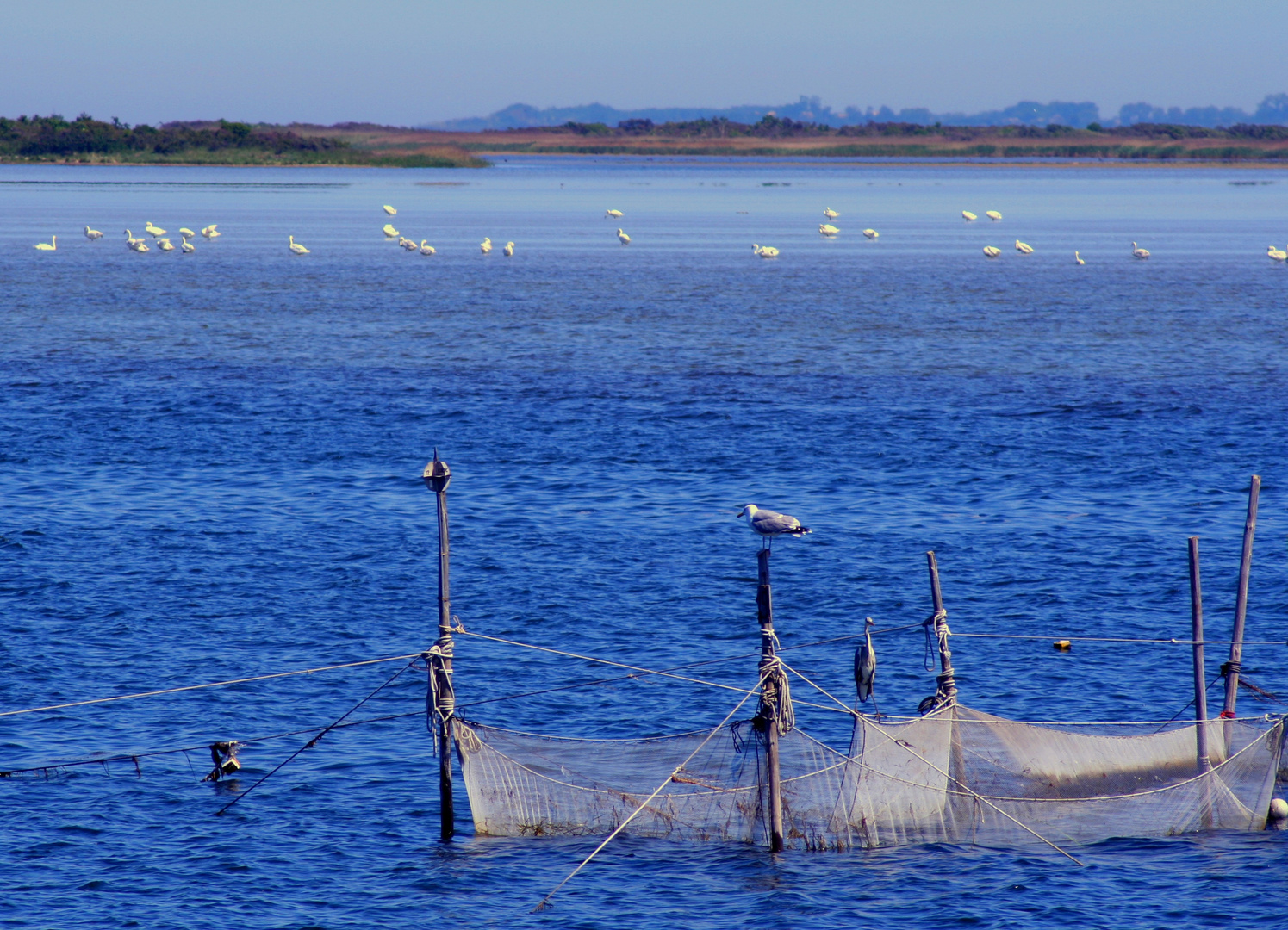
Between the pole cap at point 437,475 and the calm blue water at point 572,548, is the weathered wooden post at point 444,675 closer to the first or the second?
the pole cap at point 437,475

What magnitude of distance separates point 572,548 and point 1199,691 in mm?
14976

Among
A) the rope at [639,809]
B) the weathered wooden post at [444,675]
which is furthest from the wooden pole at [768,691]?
the weathered wooden post at [444,675]

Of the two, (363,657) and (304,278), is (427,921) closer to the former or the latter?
(363,657)

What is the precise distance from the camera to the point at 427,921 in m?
16.0

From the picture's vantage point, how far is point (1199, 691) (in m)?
18.7

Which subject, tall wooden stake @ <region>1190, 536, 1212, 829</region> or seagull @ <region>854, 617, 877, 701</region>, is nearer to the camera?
seagull @ <region>854, 617, 877, 701</region>

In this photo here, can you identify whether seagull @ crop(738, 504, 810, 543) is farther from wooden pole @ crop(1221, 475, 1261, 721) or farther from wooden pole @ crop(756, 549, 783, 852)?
wooden pole @ crop(1221, 475, 1261, 721)

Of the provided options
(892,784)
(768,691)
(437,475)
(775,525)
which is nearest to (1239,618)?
(892,784)

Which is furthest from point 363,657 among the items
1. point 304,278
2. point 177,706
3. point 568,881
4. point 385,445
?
point 304,278

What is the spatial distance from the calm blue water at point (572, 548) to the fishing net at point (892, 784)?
0.34 m

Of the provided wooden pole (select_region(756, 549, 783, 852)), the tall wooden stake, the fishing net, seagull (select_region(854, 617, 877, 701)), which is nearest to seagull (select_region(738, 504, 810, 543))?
wooden pole (select_region(756, 549, 783, 852))

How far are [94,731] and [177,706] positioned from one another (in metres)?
1.35

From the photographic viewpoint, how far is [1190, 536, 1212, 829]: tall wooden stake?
59.0 ft

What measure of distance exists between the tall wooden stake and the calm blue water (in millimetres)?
517
